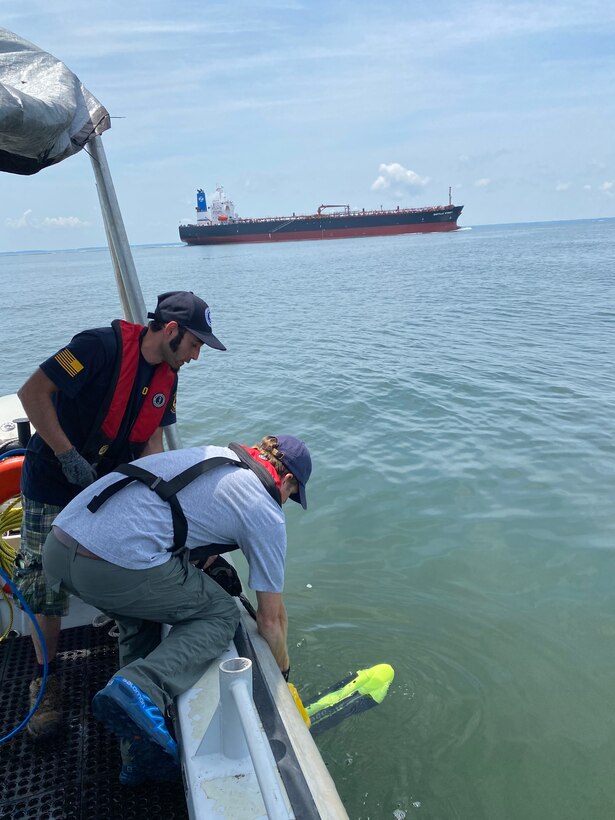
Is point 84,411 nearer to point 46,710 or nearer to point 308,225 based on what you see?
point 46,710

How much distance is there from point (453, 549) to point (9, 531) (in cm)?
389

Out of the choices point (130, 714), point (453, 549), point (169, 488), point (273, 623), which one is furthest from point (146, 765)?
point (453, 549)

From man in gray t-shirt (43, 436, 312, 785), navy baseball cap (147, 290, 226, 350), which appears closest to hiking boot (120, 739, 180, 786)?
man in gray t-shirt (43, 436, 312, 785)

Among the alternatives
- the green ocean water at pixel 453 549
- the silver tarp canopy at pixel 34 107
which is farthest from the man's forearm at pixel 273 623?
the silver tarp canopy at pixel 34 107

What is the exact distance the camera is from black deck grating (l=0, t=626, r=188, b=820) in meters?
2.33

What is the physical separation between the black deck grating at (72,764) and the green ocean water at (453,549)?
1364 millimetres

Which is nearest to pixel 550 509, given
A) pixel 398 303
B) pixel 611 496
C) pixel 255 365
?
pixel 611 496

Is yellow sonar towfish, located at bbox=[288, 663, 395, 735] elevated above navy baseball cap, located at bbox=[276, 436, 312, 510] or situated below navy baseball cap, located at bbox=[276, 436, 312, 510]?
below

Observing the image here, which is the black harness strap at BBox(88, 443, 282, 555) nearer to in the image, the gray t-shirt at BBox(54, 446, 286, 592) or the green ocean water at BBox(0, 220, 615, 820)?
the gray t-shirt at BBox(54, 446, 286, 592)

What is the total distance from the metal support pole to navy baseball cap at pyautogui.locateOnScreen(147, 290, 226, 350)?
835mm

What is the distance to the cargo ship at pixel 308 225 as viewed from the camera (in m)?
81.2

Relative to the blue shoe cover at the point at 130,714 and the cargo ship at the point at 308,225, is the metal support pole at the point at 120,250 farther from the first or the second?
the cargo ship at the point at 308,225

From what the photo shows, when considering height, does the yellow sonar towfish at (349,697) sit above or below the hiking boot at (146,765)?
below

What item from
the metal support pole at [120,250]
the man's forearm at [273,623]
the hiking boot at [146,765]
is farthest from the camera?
the metal support pole at [120,250]
